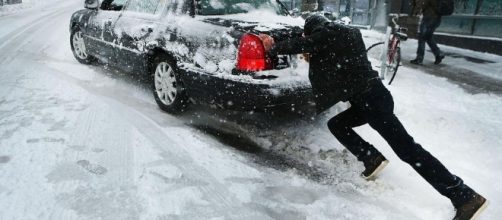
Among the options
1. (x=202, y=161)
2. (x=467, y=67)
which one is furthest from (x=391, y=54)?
(x=202, y=161)

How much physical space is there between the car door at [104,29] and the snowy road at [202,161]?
0.63 m

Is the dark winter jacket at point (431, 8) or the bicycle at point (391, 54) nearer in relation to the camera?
the bicycle at point (391, 54)

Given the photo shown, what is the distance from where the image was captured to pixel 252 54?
13.1ft

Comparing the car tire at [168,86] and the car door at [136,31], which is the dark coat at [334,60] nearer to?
the car tire at [168,86]

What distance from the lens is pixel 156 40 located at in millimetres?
5039

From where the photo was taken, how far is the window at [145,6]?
5304mm

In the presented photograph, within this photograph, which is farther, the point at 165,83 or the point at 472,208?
the point at 165,83

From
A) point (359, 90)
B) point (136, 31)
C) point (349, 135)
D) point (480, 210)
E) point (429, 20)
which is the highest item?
point (136, 31)

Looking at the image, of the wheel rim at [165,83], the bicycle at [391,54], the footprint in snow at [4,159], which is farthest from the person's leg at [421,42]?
the footprint in snow at [4,159]

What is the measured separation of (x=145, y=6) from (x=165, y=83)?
4.09ft

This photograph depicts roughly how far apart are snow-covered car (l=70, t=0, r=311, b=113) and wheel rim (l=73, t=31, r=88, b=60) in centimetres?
159

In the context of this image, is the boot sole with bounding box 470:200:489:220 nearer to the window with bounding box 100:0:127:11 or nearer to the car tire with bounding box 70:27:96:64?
the window with bounding box 100:0:127:11

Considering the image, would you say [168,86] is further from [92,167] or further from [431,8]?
[431,8]

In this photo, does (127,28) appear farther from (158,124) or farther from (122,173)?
(122,173)
